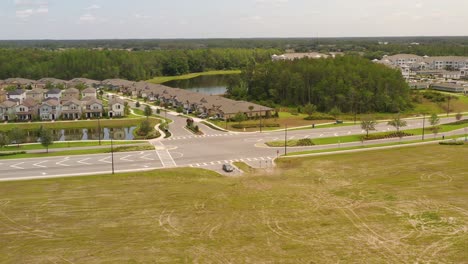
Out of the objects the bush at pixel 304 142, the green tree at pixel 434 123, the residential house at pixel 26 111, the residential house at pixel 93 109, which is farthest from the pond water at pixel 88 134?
the green tree at pixel 434 123

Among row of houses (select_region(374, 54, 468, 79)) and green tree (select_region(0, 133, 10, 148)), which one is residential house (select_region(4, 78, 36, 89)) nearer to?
green tree (select_region(0, 133, 10, 148))

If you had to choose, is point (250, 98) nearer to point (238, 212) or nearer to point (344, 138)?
point (344, 138)

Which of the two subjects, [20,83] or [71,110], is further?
[20,83]

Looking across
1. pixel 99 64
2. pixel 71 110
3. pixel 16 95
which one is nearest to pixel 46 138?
pixel 71 110

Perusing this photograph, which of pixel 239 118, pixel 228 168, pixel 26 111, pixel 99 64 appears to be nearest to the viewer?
pixel 228 168

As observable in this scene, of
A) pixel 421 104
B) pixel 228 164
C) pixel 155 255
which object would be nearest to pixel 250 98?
pixel 421 104

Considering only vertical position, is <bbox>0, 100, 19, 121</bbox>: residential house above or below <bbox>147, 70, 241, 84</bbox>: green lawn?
below

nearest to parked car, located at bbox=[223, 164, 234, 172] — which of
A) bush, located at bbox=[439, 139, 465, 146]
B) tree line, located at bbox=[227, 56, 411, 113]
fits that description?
bush, located at bbox=[439, 139, 465, 146]

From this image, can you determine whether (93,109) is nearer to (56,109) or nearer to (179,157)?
(56,109)
